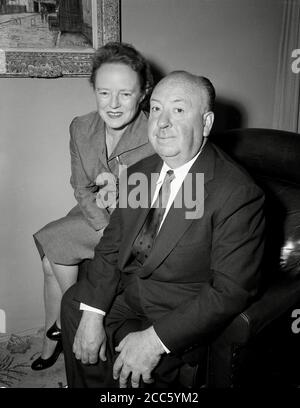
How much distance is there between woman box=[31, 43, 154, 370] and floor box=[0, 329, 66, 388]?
61mm

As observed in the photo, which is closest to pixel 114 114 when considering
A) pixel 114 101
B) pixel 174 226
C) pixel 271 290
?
pixel 114 101

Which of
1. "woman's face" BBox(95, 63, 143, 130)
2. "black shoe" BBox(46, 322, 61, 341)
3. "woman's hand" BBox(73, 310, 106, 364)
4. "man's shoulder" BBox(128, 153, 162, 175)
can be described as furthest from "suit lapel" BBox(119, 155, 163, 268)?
"black shoe" BBox(46, 322, 61, 341)

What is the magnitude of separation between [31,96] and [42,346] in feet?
4.95

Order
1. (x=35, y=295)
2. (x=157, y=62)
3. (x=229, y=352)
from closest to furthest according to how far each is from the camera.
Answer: (x=229, y=352) → (x=157, y=62) → (x=35, y=295)

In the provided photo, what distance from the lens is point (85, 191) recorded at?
7.50ft

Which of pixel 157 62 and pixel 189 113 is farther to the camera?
pixel 157 62

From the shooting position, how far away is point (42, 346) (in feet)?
8.64

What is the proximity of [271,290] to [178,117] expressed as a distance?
29.5 inches

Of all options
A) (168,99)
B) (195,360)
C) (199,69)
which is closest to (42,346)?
(195,360)

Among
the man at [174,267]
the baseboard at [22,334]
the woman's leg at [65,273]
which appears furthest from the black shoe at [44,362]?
the man at [174,267]

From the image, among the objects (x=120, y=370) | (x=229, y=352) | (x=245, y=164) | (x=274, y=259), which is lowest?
(x=120, y=370)

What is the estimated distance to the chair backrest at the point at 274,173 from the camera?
1.95 metres
